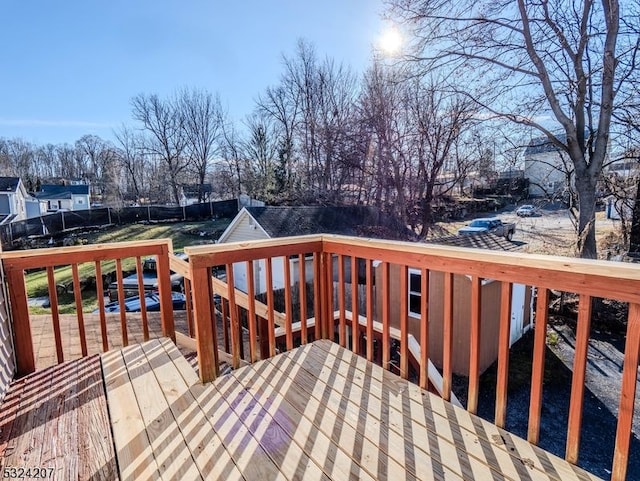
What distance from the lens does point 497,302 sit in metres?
8.18

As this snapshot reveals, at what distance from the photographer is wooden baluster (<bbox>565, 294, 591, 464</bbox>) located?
140cm

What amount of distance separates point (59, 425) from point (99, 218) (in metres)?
26.3

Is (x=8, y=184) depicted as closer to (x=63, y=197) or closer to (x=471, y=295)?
(x=63, y=197)

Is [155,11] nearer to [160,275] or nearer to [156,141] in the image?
[160,275]

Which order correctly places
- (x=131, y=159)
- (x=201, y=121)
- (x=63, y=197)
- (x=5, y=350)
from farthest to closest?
(x=63, y=197) < (x=131, y=159) < (x=201, y=121) < (x=5, y=350)

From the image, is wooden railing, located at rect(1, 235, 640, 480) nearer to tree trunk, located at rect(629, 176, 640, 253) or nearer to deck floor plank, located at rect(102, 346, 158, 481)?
deck floor plank, located at rect(102, 346, 158, 481)

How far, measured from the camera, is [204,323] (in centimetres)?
220

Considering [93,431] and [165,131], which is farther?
[165,131]

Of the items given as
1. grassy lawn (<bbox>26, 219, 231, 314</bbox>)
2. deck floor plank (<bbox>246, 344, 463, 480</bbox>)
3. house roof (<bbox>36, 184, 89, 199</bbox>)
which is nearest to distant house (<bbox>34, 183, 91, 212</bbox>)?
house roof (<bbox>36, 184, 89, 199</bbox>)

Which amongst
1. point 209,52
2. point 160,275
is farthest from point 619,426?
point 209,52

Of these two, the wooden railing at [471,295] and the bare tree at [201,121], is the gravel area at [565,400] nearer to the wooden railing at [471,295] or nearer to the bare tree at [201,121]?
the wooden railing at [471,295]

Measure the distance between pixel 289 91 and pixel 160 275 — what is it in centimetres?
2144

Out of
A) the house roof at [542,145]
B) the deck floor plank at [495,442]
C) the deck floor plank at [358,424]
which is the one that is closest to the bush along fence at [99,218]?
the deck floor plank at [358,424]

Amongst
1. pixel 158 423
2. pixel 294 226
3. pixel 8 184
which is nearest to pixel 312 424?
pixel 158 423
